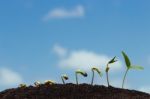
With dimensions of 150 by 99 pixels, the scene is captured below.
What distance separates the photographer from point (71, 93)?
11.0m

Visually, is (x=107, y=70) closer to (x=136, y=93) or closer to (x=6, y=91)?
(x=136, y=93)

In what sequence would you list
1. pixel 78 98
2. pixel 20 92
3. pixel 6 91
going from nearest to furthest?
pixel 78 98 → pixel 20 92 → pixel 6 91

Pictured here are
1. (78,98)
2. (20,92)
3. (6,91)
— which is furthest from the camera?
(6,91)

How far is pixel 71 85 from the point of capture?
1169 centimetres

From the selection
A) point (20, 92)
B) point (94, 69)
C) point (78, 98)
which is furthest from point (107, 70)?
point (20, 92)

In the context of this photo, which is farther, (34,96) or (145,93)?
(145,93)

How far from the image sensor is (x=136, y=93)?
39.2 ft

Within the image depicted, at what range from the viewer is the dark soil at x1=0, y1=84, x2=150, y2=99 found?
10891 millimetres

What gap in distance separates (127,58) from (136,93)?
928 millimetres

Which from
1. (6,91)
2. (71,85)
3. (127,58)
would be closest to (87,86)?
(71,85)

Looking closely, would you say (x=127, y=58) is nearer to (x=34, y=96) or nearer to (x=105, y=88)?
(x=105, y=88)

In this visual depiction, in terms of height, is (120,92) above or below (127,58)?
below

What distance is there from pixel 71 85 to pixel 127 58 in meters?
1.53

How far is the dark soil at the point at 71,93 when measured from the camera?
10891mm
